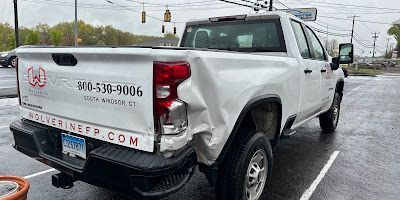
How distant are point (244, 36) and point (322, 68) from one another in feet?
4.66

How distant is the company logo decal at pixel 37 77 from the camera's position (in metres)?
3.05

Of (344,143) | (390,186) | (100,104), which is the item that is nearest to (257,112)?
(100,104)

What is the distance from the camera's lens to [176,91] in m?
2.35

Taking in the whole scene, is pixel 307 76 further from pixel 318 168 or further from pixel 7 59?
pixel 7 59

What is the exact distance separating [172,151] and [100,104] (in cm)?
70

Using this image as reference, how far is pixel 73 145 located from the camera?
2.86m

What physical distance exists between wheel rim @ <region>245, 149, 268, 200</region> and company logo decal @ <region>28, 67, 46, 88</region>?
1962 millimetres

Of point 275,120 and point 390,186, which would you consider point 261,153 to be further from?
point 390,186

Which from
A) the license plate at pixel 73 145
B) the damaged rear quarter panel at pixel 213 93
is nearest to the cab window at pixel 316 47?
the damaged rear quarter panel at pixel 213 93

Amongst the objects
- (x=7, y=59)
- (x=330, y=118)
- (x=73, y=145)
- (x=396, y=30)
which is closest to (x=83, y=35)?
(x=7, y=59)

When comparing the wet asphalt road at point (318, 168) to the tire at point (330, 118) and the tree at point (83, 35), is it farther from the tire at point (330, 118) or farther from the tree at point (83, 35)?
the tree at point (83, 35)

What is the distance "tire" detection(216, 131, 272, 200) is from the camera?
9.77 ft

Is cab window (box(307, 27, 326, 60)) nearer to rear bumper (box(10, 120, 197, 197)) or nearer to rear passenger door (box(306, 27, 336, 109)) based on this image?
rear passenger door (box(306, 27, 336, 109))

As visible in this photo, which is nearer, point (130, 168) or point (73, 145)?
point (130, 168)
